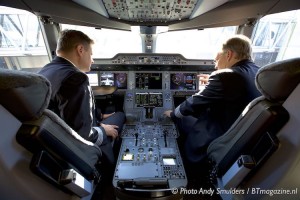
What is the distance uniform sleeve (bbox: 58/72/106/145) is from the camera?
131 cm

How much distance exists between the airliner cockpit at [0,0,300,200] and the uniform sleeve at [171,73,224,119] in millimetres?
17

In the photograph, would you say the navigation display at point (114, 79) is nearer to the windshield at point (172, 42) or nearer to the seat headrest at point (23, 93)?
the windshield at point (172, 42)

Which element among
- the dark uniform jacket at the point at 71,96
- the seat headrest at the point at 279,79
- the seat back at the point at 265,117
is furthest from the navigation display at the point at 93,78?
the seat headrest at the point at 279,79

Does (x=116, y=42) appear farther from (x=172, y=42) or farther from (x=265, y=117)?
(x=265, y=117)

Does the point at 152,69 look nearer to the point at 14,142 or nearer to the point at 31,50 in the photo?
the point at 31,50

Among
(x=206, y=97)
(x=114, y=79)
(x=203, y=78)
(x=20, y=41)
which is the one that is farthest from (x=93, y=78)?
(x=206, y=97)

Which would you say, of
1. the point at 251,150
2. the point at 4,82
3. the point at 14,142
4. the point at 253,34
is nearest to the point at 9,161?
the point at 14,142

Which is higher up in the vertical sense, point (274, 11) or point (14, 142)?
point (274, 11)

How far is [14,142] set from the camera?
904mm

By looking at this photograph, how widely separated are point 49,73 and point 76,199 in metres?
0.79

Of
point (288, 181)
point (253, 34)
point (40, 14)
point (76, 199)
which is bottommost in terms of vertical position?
point (76, 199)

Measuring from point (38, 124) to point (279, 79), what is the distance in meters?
1.11

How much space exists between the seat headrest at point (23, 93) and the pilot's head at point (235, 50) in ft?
4.44

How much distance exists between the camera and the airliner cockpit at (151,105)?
0.92 meters
